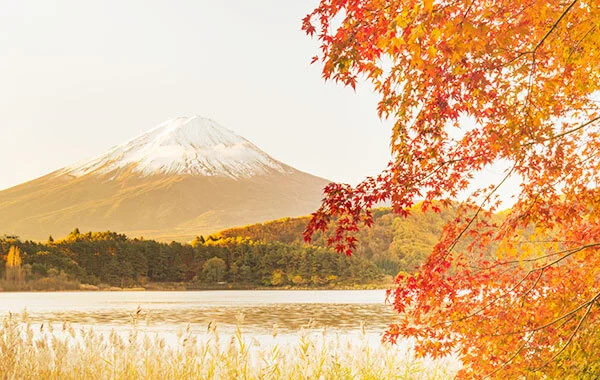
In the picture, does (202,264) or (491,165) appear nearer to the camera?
(491,165)

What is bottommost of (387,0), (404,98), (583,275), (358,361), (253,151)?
(358,361)

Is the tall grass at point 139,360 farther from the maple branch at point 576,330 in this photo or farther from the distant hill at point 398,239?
the distant hill at point 398,239

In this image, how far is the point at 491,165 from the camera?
221 inches

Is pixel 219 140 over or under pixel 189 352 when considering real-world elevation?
over

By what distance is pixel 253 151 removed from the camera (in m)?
172

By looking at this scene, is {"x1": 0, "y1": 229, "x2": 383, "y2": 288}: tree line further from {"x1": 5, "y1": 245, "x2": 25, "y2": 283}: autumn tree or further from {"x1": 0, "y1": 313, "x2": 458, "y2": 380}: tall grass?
{"x1": 0, "y1": 313, "x2": 458, "y2": 380}: tall grass

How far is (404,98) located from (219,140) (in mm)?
174436

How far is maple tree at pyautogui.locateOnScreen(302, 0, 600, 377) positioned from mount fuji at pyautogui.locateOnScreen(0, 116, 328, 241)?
116 meters

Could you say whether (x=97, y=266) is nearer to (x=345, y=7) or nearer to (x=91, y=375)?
(x=91, y=375)

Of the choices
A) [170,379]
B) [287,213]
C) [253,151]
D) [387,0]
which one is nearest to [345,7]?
[387,0]

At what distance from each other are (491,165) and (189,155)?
6597 inches

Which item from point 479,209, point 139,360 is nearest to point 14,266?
point 139,360

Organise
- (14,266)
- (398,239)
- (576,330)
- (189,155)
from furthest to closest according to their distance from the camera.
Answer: (189,155)
(398,239)
(14,266)
(576,330)

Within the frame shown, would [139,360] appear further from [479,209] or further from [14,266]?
[14,266]
